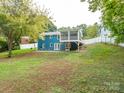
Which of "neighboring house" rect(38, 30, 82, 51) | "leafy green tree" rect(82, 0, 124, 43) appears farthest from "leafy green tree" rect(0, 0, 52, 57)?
"leafy green tree" rect(82, 0, 124, 43)

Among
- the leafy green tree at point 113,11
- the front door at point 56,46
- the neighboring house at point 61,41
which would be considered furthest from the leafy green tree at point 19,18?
the leafy green tree at point 113,11

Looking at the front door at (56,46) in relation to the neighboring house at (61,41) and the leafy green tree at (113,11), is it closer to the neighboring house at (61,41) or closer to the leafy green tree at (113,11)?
the neighboring house at (61,41)

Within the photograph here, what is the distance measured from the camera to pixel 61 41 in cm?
4175

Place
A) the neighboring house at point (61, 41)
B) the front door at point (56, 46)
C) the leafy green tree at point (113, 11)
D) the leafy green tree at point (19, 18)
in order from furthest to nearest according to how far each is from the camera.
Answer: the front door at point (56, 46)
the neighboring house at point (61, 41)
the leafy green tree at point (19, 18)
the leafy green tree at point (113, 11)

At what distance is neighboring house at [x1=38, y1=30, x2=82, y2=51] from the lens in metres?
40.3

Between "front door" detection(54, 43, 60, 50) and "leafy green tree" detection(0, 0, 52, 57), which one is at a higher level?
"leafy green tree" detection(0, 0, 52, 57)

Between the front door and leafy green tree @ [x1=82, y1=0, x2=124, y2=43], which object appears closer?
leafy green tree @ [x1=82, y1=0, x2=124, y2=43]

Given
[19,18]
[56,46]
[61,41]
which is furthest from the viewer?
[56,46]

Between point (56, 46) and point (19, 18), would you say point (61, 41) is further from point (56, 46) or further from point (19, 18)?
point (19, 18)

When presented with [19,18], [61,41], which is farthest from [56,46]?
[19,18]

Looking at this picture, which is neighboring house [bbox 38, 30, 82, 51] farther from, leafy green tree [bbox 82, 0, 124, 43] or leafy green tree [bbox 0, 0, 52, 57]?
leafy green tree [bbox 82, 0, 124, 43]

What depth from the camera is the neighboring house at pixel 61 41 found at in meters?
40.3

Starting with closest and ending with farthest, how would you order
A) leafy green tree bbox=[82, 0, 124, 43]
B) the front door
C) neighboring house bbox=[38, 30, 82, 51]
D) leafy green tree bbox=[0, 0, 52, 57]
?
leafy green tree bbox=[82, 0, 124, 43], leafy green tree bbox=[0, 0, 52, 57], neighboring house bbox=[38, 30, 82, 51], the front door

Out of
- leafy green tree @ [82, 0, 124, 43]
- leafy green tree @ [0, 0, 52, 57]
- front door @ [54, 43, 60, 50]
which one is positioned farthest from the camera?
front door @ [54, 43, 60, 50]
